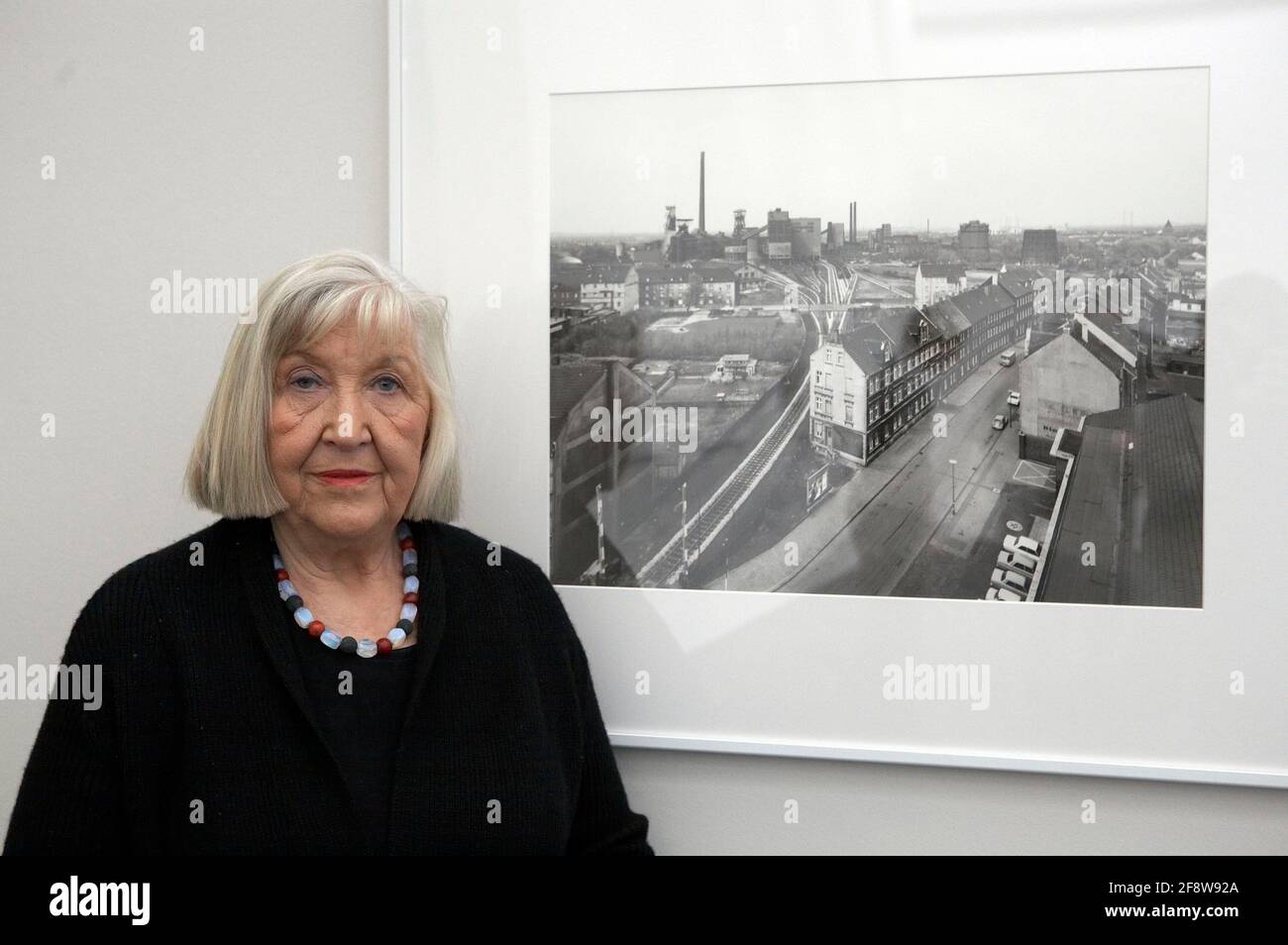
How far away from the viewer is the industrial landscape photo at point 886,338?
1.09 metres

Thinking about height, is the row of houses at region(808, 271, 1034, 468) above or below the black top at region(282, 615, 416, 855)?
above

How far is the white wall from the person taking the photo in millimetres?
1348

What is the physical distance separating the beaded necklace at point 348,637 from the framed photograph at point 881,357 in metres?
0.18

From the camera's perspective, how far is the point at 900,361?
45.4 inches

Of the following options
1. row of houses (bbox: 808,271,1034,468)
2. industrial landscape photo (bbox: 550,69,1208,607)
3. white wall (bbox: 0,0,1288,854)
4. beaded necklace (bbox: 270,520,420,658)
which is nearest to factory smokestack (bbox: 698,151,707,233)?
industrial landscape photo (bbox: 550,69,1208,607)

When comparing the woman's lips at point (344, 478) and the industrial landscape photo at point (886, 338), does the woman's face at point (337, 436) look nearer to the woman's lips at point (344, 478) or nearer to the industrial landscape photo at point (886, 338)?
the woman's lips at point (344, 478)

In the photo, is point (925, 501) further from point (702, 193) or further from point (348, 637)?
point (348, 637)

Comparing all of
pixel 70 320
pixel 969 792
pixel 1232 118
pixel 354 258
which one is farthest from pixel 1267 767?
pixel 70 320

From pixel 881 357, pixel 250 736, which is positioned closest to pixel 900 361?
pixel 881 357

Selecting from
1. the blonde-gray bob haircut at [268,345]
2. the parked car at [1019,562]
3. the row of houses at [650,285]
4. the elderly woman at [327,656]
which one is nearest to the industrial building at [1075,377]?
the parked car at [1019,562]

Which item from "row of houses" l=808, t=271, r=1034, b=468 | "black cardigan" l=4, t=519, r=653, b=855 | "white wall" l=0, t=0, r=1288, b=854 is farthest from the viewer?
"white wall" l=0, t=0, r=1288, b=854

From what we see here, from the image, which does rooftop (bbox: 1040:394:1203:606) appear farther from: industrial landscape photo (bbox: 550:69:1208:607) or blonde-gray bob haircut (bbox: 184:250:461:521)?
blonde-gray bob haircut (bbox: 184:250:461:521)

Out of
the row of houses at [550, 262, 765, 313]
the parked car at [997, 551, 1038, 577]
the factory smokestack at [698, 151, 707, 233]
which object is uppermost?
the factory smokestack at [698, 151, 707, 233]

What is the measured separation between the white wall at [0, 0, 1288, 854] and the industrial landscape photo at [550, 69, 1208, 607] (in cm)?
33
